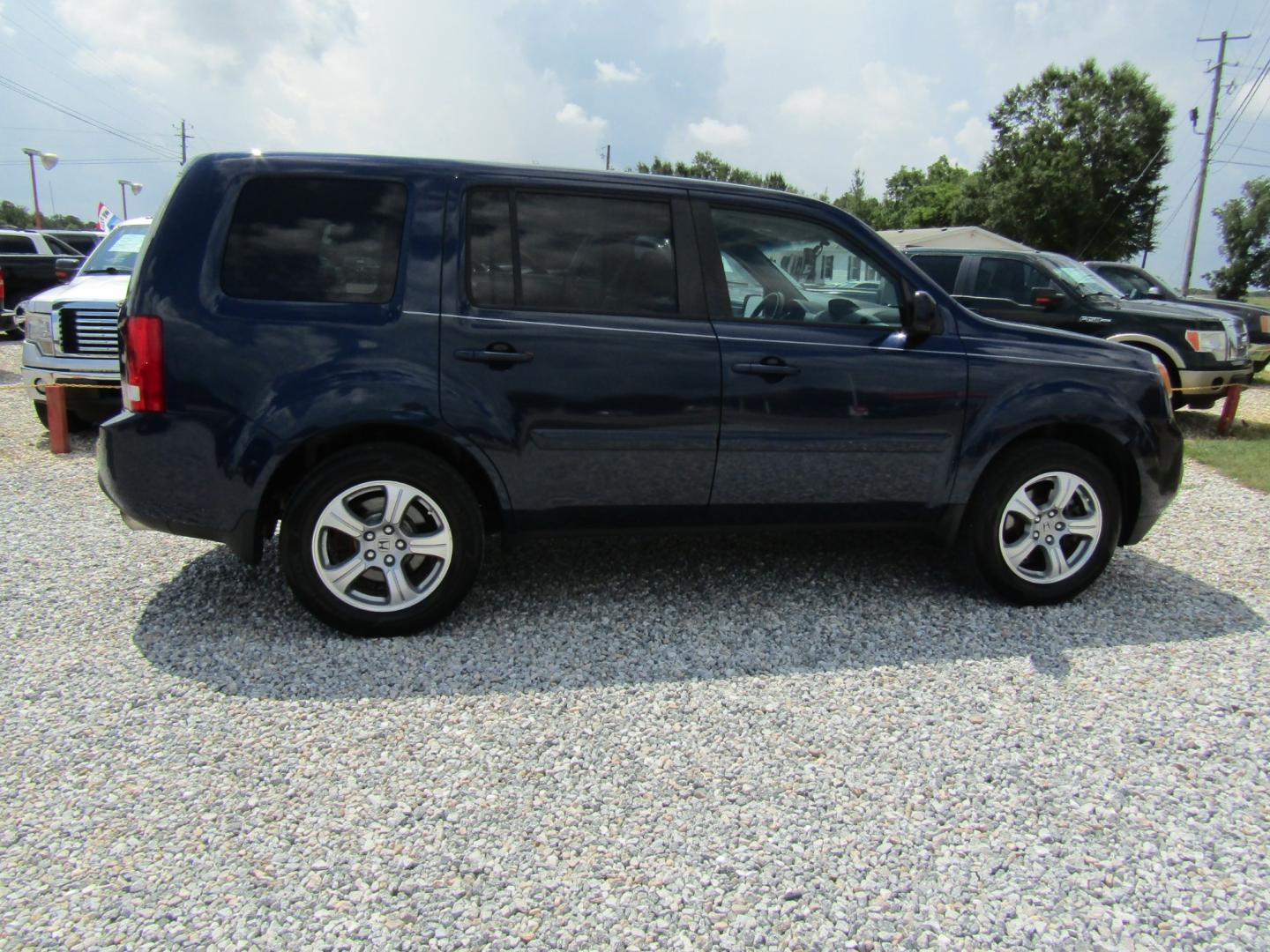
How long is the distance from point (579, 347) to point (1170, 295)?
41.1 ft

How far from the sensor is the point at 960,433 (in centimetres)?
417

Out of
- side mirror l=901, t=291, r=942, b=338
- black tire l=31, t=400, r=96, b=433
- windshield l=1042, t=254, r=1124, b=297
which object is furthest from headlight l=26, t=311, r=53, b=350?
windshield l=1042, t=254, r=1124, b=297

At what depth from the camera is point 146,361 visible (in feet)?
11.4

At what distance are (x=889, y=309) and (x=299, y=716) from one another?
298cm

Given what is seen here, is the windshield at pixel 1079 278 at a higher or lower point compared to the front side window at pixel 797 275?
higher

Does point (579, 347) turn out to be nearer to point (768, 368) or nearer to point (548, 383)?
point (548, 383)

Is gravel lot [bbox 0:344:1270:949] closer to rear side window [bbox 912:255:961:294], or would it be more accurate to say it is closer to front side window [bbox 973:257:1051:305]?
front side window [bbox 973:257:1051:305]

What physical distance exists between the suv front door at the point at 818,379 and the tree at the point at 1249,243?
7505 cm

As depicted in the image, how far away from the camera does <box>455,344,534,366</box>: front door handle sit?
3656 mm

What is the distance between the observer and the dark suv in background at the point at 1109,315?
9977 millimetres

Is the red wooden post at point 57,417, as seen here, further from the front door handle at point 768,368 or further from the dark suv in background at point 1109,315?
the dark suv in background at point 1109,315

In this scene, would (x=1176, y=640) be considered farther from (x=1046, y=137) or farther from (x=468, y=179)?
(x=1046, y=137)

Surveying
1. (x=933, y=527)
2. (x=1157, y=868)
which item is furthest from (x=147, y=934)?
(x=933, y=527)

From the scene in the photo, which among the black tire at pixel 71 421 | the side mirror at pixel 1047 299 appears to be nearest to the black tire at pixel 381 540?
Answer: the black tire at pixel 71 421
